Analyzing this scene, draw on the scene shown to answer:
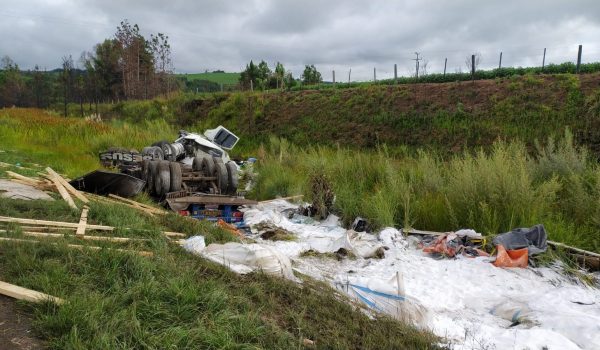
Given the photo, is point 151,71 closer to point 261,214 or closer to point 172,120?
point 172,120

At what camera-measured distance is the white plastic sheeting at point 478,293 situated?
3541 millimetres

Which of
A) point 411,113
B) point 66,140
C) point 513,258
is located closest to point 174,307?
point 513,258

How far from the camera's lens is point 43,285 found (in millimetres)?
2836

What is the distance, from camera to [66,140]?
48.5 ft

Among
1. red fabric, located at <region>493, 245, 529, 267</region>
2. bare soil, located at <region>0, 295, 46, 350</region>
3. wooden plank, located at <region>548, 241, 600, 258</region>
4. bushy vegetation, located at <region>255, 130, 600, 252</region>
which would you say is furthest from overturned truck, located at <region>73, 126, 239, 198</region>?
wooden plank, located at <region>548, 241, 600, 258</region>

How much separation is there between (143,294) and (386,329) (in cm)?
180

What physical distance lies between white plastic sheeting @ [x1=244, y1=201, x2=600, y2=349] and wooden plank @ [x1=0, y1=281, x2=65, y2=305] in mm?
2693

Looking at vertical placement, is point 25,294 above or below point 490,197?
above

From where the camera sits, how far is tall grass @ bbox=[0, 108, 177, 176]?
36.6 ft

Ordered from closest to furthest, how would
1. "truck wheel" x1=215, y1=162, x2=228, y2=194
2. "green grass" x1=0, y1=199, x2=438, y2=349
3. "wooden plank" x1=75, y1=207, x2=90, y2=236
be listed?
"green grass" x1=0, y1=199, x2=438, y2=349, "wooden plank" x1=75, y1=207, x2=90, y2=236, "truck wheel" x1=215, y1=162, x2=228, y2=194

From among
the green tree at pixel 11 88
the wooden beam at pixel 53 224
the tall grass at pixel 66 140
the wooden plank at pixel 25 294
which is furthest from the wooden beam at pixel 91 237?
the green tree at pixel 11 88

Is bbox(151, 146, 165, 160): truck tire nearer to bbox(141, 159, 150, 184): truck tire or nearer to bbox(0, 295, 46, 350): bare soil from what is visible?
bbox(141, 159, 150, 184): truck tire

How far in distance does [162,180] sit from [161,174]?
0.14 metres

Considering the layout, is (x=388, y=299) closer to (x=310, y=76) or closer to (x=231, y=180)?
(x=231, y=180)
